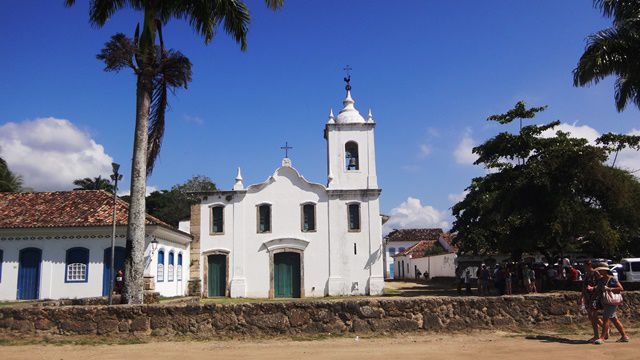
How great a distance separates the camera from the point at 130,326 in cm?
945

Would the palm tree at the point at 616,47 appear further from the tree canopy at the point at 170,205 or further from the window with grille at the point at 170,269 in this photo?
the tree canopy at the point at 170,205

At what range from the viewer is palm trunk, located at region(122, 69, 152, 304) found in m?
11.4

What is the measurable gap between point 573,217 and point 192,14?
15.1 metres

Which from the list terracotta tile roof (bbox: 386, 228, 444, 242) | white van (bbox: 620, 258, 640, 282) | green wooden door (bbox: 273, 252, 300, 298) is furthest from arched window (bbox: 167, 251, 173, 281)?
terracotta tile roof (bbox: 386, 228, 444, 242)

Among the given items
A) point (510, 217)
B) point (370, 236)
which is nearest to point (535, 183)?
point (510, 217)

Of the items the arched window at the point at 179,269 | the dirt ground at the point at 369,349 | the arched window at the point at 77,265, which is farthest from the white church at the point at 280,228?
the dirt ground at the point at 369,349

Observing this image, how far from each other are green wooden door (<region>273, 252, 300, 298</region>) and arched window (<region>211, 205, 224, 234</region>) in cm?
289

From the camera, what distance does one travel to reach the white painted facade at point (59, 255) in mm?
21734

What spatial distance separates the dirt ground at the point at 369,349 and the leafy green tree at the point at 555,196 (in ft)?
36.8

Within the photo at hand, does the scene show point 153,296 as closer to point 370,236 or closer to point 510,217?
point 370,236

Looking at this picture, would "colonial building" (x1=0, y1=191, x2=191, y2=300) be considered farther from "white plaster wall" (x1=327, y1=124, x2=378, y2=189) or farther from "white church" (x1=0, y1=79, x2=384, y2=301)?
"white plaster wall" (x1=327, y1=124, x2=378, y2=189)

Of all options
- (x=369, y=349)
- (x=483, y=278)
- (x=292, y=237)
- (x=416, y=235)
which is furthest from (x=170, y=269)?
(x=416, y=235)

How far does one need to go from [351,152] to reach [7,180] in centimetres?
2655

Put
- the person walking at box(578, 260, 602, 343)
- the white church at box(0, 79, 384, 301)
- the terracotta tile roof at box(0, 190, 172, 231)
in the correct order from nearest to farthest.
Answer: the person walking at box(578, 260, 602, 343) → the terracotta tile roof at box(0, 190, 172, 231) → the white church at box(0, 79, 384, 301)
